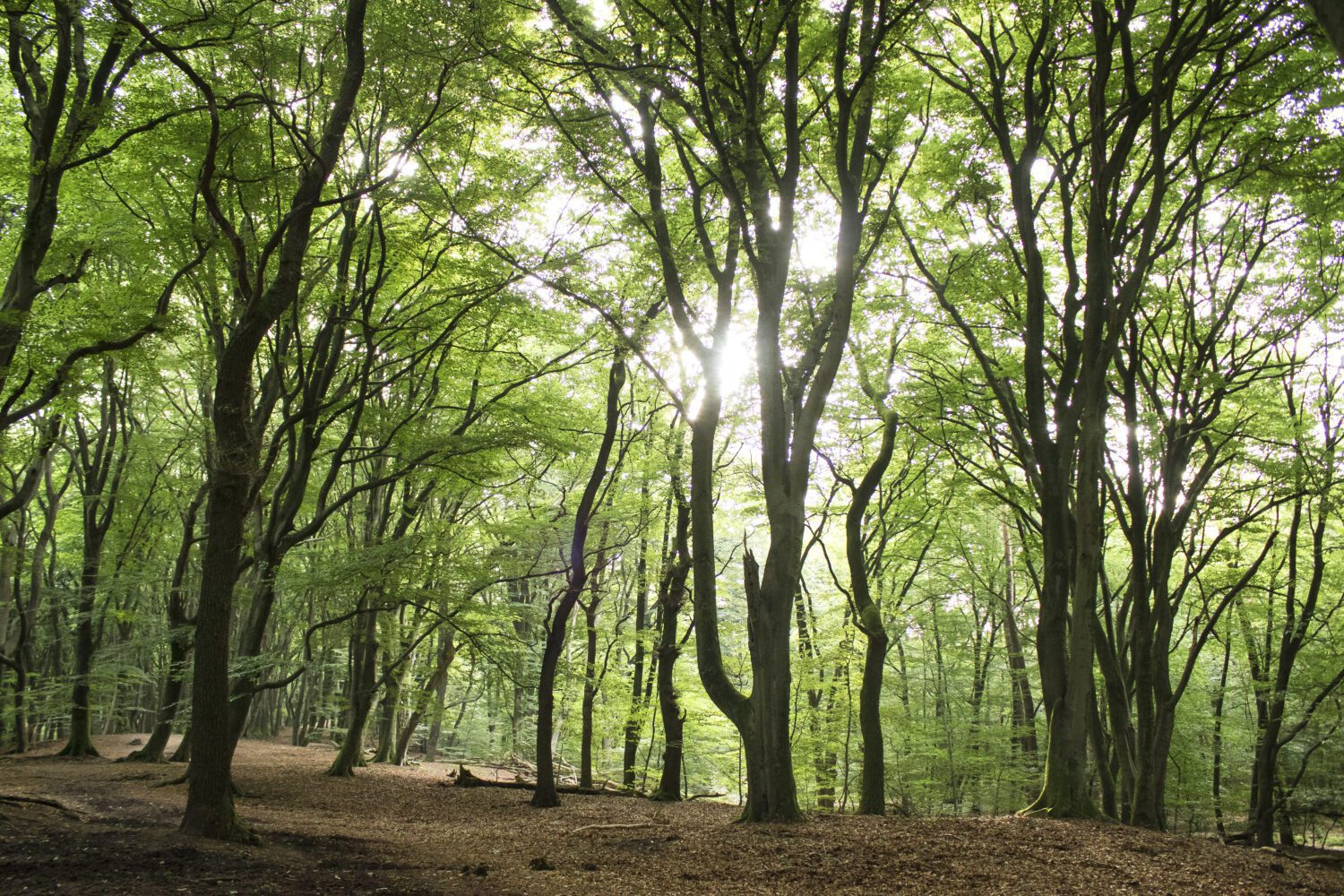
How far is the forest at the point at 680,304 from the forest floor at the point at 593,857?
0.90 m

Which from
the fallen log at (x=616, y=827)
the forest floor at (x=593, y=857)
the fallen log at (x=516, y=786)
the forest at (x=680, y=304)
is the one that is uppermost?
the forest at (x=680, y=304)

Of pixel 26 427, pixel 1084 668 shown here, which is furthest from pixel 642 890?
pixel 26 427

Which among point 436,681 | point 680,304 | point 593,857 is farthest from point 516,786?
point 680,304

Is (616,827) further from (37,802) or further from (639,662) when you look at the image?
(639,662)

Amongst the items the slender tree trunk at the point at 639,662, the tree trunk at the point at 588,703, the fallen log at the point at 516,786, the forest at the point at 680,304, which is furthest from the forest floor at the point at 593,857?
the slender tree trunk at the point at 639,662

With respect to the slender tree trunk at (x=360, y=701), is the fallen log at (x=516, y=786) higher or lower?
lower

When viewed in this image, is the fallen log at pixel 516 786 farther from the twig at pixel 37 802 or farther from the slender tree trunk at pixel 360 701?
the twig at pixel 37 802

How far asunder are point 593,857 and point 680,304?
6170 mm

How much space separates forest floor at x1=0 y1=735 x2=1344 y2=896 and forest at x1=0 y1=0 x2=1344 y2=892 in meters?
0.90

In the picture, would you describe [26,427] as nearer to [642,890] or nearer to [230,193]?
[230,193]

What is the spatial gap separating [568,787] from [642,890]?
992 centimetres

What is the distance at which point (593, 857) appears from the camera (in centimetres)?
691

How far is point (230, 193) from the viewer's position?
9008 mm

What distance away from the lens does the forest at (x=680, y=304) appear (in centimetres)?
775
